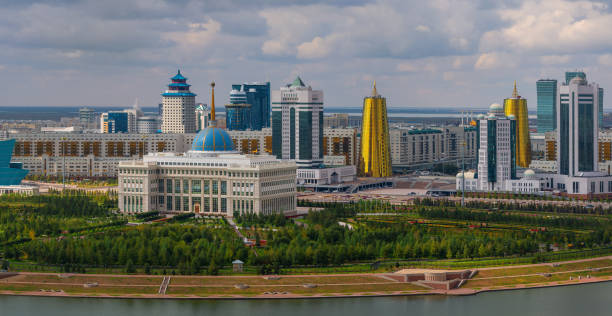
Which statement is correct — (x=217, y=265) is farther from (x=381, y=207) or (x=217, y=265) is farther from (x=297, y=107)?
(x=297, y=107)

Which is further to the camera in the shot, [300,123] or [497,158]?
[300,123]

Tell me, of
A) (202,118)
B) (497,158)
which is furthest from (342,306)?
(202,118)

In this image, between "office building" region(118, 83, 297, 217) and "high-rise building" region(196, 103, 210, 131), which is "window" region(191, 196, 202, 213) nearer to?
"office building" region(118, 83, 297, 217)

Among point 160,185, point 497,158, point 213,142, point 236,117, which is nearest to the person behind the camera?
point 160,185

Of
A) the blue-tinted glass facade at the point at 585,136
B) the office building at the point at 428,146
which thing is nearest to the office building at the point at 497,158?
the blue-tinted glass facade at the point at 585,136

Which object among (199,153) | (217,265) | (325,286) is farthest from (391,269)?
(199,153)

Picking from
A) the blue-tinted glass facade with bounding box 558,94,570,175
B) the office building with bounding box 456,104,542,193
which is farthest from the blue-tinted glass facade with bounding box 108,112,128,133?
the blue-tinted glass facade with bounding box 558,94,570,175

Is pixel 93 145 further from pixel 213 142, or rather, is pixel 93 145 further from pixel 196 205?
pixel 196 205
